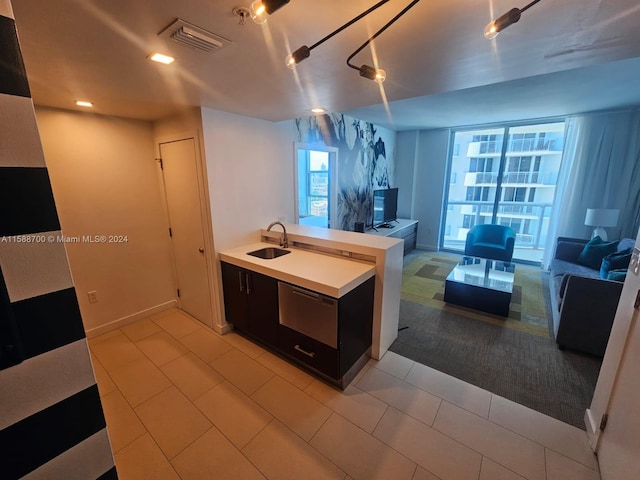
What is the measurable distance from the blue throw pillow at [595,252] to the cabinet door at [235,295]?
4426 millimetres

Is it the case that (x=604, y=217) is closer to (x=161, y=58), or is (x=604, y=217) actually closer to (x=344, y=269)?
(x=344, y=269)

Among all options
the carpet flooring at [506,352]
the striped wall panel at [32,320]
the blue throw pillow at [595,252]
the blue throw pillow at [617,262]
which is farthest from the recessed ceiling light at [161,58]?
the blue throw pillow at [595,252]

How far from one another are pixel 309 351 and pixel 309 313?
0.34 meters

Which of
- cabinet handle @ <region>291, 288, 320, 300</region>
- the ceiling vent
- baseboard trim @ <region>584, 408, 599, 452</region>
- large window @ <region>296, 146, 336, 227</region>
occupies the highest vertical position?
the ceiling vent

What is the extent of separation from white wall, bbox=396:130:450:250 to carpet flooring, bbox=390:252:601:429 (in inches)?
98.7

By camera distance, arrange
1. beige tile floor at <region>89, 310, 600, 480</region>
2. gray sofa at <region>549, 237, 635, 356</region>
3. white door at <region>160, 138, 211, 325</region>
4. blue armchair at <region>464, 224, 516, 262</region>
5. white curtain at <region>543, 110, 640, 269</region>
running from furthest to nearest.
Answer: blue armchair at <region>464, 224, 516, 262</region> < white curtain at <region>543, 110, 640, 269</region> < white door at <region>160, 138, 211, 325</region> < gray sofa at <region>549, 237, 635, 356</region> < beige tile floor at <region>89, 310, 600, 480</region>

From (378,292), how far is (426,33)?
172 centimetres

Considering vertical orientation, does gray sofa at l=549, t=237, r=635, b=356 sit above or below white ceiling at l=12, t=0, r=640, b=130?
below

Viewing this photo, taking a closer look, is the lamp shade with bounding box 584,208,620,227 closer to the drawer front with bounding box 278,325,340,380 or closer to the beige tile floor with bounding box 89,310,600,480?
the beige tile floor with bounding box 89,310,600,480

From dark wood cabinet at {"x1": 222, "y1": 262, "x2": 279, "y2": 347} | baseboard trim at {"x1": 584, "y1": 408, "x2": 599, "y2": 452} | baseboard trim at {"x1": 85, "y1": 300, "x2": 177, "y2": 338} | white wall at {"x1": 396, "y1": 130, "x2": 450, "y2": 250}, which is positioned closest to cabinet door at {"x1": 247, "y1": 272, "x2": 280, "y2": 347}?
dark wood cabinet at {"x1": 222, "y1": 262, "x2": 279, "y2": 347}

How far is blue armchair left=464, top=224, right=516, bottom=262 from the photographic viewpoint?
15.1 feet

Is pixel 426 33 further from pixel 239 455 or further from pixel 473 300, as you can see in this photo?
pixel 473 300

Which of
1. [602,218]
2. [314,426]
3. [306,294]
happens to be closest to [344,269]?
[306,294]

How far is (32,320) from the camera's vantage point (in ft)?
2.27
